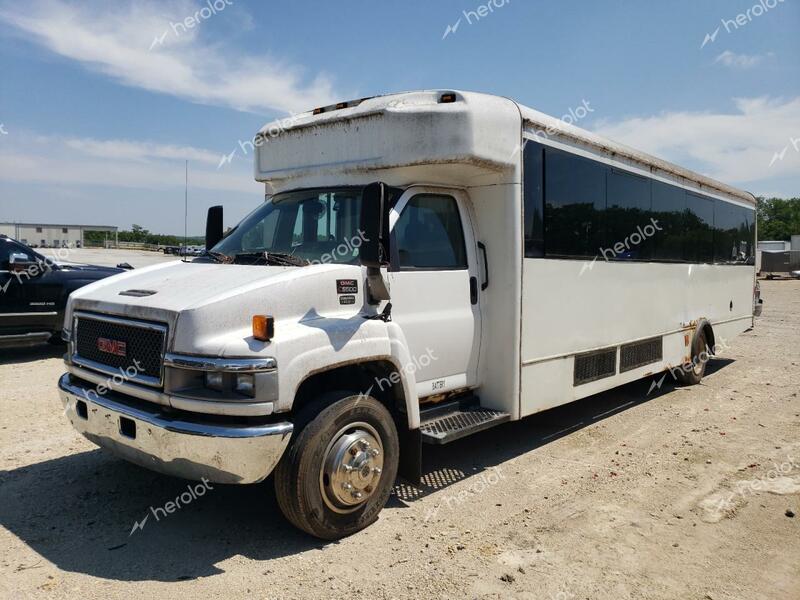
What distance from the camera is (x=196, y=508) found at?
4.61m

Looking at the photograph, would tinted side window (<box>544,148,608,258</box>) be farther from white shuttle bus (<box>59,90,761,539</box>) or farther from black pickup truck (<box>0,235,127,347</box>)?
black pickup truck (<box>0,235,127,347</box>)

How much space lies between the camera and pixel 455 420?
508 cm

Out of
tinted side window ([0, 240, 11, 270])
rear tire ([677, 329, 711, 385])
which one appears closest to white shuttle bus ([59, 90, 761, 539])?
rear tire ([677, 329, 711, 385])

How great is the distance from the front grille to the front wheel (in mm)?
964

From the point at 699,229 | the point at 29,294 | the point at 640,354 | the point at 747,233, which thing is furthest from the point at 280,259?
the point at 747,233

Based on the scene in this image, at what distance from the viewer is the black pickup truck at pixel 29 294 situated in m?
9.58

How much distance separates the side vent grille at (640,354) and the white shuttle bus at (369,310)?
5 cm

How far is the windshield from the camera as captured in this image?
459cm

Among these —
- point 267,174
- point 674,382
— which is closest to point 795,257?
point 674,382

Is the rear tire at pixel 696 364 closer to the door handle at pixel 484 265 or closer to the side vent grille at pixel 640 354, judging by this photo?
the side vent grille at pixel 640 354

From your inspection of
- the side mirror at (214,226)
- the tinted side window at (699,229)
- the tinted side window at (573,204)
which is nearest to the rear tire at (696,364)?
the tinted side window at (699,229)

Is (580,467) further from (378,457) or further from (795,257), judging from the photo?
(795,257)

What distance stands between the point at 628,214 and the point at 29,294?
8.82m

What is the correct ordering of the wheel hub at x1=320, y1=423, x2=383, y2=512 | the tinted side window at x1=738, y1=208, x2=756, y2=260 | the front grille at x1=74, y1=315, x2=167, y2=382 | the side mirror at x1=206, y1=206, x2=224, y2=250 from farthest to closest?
the tinted side window at x1=738, y1=208, x2=756, y2=260 → the side mirror at x1=206, y1=206, x2=224, y2=250 → the wheel hub at x1=320, y1=423, x2=383, y2=512 → the front grille at x1=74, y1=315, x2=167, y2=382
